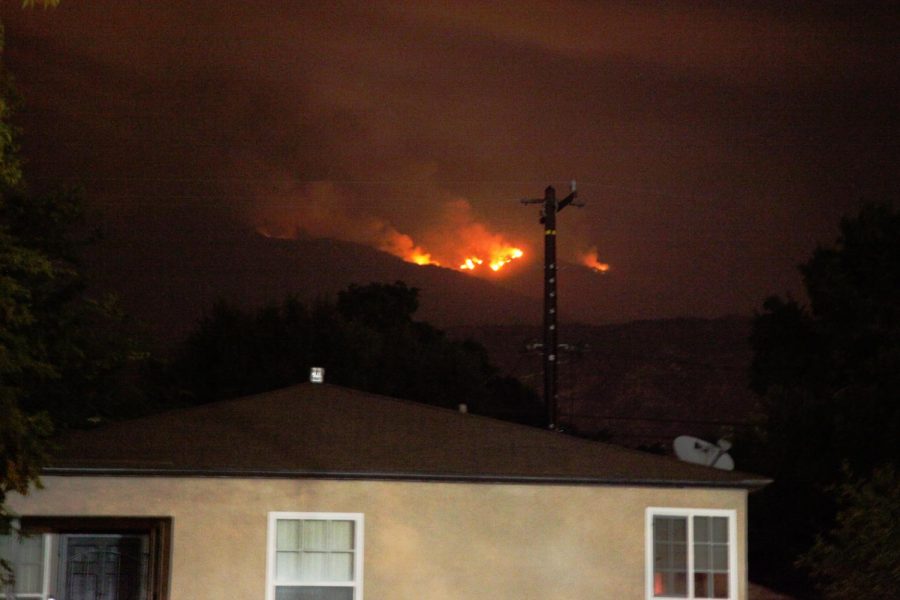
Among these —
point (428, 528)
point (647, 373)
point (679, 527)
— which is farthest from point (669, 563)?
point (647, 373)

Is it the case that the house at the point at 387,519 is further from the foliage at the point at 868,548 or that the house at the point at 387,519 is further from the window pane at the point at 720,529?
the foliage at the point at 868,548

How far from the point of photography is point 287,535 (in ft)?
59.9

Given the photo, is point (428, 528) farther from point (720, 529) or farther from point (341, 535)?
point (720, 529)

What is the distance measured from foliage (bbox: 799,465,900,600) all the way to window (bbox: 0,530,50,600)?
1242cm

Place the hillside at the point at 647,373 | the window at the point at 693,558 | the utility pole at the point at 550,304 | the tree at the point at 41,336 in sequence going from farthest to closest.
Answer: the hillside at the point at 647,373
the utility pole at the point at 550,304
the window at the point at 693,558
the tree at the point at 41,336

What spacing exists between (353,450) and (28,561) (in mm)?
4296

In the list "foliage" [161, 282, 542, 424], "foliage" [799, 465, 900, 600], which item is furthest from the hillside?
"foliage" [799, 465, 900, 600]

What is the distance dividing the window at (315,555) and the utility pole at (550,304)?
11339 mm

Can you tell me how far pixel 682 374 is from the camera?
133 m

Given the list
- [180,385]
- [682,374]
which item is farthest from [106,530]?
[682,374]

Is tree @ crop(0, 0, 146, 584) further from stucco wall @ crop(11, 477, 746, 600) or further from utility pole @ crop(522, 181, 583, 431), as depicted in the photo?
utility pole @ crop(522, 181, 583, 431)

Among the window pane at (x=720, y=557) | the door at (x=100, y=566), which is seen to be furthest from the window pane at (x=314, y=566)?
the window pane at (x=720, y=557)

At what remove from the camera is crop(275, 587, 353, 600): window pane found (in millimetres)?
18109

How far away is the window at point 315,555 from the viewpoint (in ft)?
59.5
